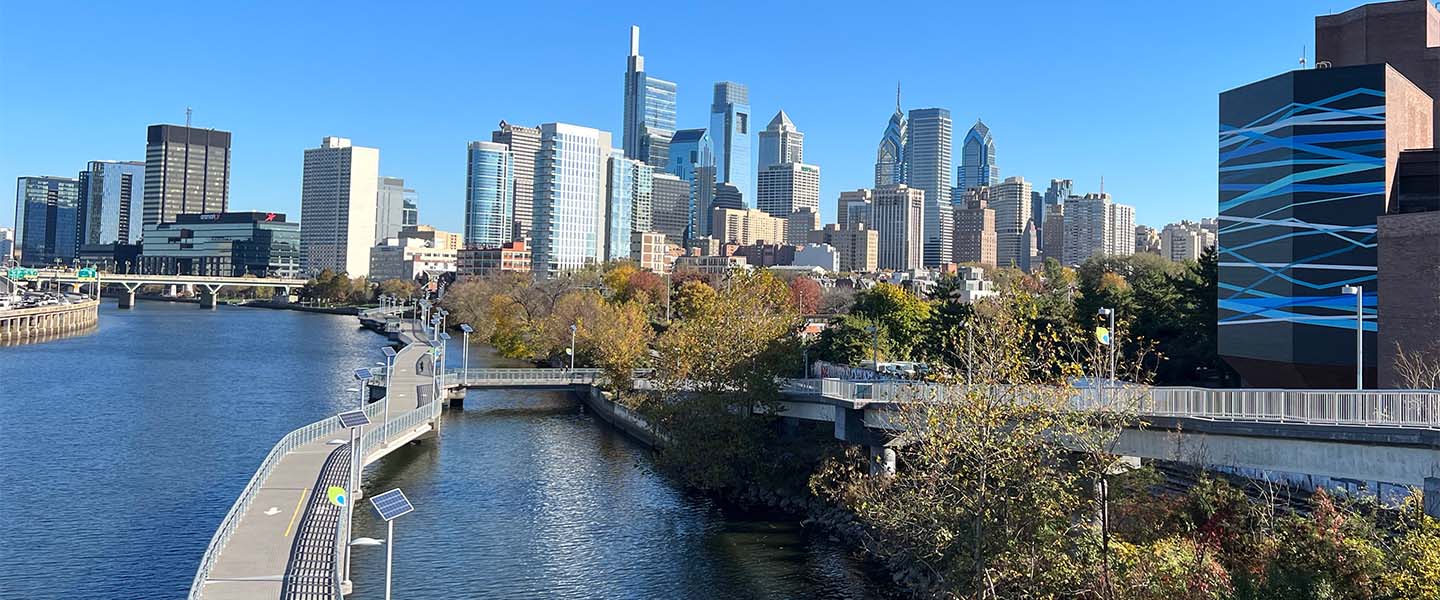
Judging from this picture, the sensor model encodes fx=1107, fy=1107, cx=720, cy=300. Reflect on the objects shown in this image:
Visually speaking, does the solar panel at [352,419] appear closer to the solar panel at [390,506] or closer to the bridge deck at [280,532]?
the bridge deck at [280,532]

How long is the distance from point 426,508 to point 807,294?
103 meters

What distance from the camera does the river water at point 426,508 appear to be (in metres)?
29.7

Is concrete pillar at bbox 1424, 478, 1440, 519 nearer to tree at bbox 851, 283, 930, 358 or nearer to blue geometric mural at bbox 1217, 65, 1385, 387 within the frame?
blue geometric mural at bbox 1217, 65, 1385, 387

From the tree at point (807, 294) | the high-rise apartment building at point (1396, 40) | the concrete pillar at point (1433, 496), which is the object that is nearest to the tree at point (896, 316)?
the high-rise apartment building at point (1396, 40)

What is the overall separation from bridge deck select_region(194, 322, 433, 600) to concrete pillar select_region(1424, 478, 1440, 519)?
23.6 meters

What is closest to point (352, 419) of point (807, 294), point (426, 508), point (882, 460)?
point (426, 508)

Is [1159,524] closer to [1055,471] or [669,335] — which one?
[1055,471]

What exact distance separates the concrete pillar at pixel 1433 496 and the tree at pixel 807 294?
102 m

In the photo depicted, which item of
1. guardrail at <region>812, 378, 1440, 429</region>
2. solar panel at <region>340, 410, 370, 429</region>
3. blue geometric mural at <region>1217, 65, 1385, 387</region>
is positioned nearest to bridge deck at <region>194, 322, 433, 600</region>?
solar panel at <region>340, 410, 370, 429</region>

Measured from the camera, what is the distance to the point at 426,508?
38.2 meters

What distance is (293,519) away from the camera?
98.3ft

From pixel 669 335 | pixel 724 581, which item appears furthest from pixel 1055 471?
pixel 669 335

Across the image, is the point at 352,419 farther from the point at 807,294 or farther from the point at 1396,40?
the point at 807,294

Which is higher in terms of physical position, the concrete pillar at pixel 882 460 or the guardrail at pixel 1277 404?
the guardrail at pixel 1277 404
